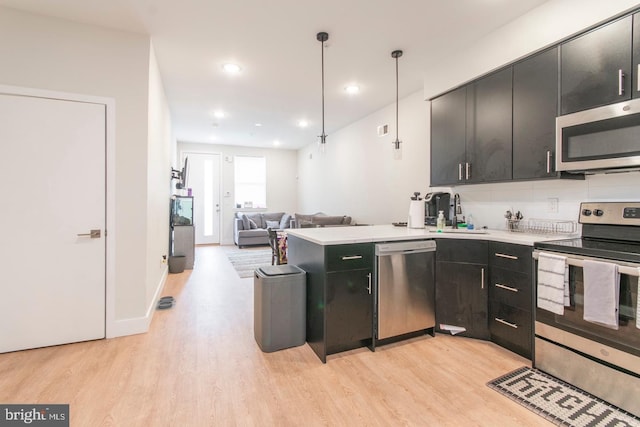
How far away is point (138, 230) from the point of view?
8.95 feet

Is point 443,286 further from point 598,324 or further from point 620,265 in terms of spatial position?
point 620,265

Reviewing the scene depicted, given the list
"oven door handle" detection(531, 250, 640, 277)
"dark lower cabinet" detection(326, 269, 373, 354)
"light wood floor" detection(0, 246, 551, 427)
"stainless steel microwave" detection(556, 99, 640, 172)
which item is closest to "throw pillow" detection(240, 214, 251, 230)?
"light wood floor" detection(0, 246, 551, 427)

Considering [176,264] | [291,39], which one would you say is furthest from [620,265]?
[176,264]

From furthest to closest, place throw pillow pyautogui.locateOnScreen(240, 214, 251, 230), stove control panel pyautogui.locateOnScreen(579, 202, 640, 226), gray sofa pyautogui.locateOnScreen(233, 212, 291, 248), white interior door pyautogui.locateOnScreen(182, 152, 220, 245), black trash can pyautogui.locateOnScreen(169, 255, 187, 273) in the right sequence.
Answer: white interior door pyautogui.locateOnScreen(182, 152, 220, 245), throw pillow pyautogui.locateOnScreen(240, 214, 251, 230), gray sofa pyautogui.locateOnScreen(233, 212, 291, 248), black trash can pyautogui.locateOnScreen(169, 255, 187, 273), stove control panel pyautogui.locateOnScreen(579, 202, 640, 226)

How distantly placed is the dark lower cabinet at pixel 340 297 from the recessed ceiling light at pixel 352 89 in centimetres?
252

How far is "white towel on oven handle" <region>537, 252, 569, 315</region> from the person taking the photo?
1.88 meters

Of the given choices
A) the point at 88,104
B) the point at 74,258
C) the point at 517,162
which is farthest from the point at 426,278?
the point at 88,104

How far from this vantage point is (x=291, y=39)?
2805mm

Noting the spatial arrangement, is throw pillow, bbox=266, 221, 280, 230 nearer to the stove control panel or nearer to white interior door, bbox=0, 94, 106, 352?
white interior door, bbox=0, 94, 106, 352

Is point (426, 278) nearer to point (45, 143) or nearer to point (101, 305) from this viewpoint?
point (101, 305)

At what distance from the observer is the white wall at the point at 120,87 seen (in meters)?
2.40

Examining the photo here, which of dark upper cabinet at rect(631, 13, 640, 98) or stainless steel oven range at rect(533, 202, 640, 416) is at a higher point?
dark upper cabinet at rect(631, 13, 640, 98)

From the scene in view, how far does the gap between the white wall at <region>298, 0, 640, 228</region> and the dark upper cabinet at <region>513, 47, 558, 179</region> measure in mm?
134

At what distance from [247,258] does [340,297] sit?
4.35 m
